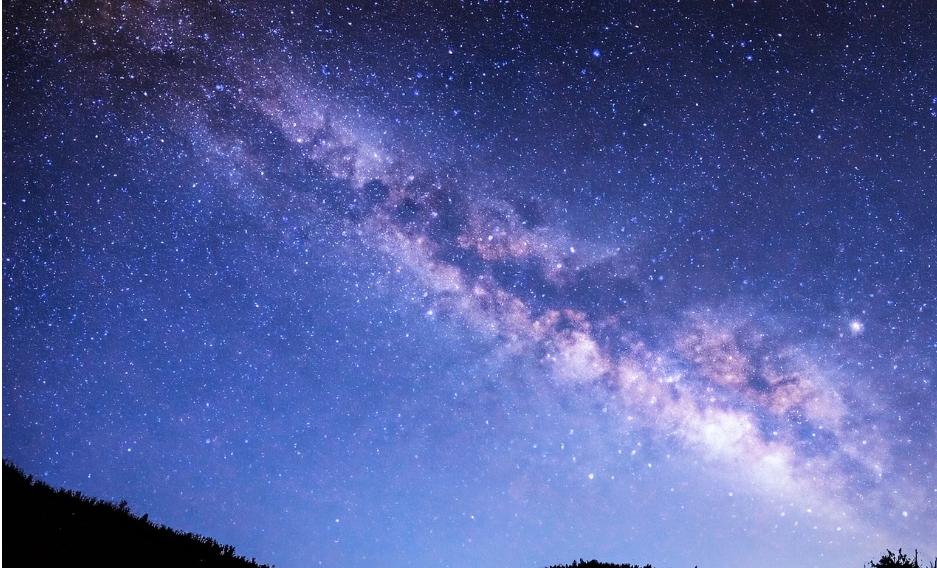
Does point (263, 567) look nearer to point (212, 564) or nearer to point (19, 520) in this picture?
point (212, 564)

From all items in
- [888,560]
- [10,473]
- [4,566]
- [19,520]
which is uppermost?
[888,560]

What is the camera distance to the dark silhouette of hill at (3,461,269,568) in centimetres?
654

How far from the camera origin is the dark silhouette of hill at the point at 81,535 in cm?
654

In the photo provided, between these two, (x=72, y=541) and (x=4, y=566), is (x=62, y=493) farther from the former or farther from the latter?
(x=4, y=566)

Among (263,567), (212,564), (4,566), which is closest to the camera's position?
(4,566)

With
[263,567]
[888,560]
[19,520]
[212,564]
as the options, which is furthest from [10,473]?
[888,560]

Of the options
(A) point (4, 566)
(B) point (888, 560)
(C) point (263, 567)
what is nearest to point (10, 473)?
(A) point (4, 566)

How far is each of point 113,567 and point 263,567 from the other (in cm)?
346

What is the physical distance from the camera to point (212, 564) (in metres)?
8.80

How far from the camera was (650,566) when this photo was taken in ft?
38.1

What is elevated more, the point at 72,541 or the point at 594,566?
the point at 594,566

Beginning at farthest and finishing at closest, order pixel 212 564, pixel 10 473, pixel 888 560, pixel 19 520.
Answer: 1. pixel 888 560
2. pixel 212 564
3. pixel 10 473
4. pixel 19 520

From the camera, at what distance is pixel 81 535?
287 inches

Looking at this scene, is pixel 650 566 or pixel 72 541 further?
pixel 650 566
